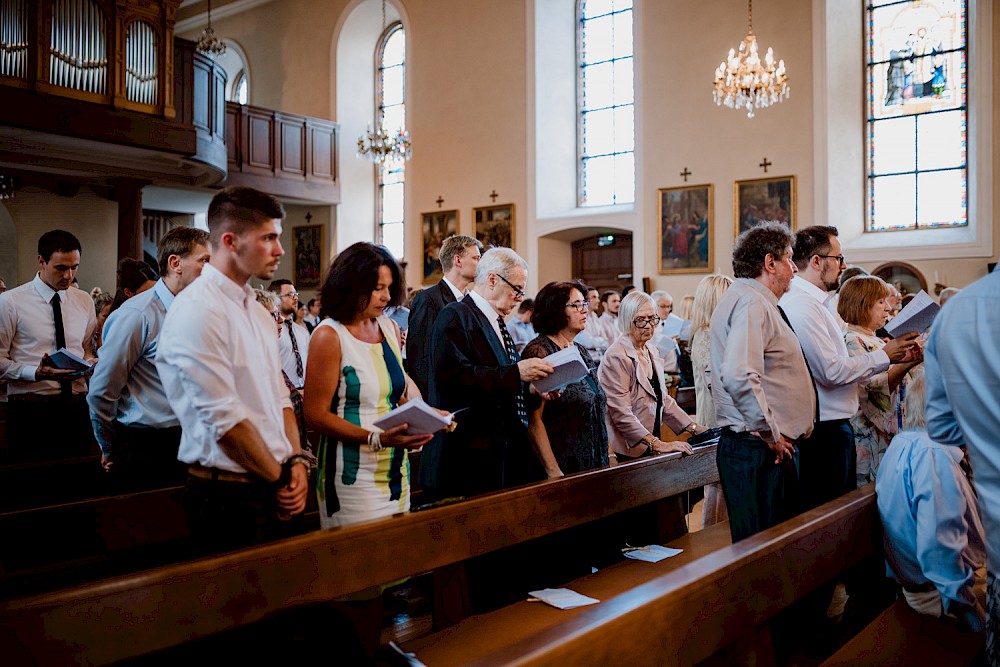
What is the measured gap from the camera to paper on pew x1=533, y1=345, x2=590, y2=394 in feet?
9.14

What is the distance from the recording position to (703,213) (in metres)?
12.2

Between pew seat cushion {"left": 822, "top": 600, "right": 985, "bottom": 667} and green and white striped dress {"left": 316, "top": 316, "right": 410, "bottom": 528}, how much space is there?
4.57ft

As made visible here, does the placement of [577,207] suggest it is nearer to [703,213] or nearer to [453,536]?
[703,213]

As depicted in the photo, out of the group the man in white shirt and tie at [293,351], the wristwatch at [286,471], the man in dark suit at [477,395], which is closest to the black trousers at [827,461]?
the man in dark suit at [477,395]

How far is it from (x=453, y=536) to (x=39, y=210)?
12.5 m

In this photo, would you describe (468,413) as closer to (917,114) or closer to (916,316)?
(916,316)

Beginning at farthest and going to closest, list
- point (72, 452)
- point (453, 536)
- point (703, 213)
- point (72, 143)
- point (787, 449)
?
point (703, 213) → point (72, 143) → point (72, 452) → point (787, 449) → point (453, 536)

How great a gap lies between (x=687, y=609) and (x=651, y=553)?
1629mm

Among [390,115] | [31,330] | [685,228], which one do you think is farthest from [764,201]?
→ [31,330]

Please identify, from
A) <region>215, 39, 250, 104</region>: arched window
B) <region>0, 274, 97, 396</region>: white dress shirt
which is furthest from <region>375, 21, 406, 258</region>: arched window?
<region>0, 274, 97, 396</region>: white dress shirt

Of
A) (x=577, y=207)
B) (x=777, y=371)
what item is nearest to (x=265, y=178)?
(x=577, y=207)

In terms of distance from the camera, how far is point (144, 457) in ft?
10.2

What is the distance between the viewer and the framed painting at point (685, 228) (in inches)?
482

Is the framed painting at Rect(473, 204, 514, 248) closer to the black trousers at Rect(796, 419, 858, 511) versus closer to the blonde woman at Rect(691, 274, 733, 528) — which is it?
the blonde woman at Rect(691, 274, 733, 528)
